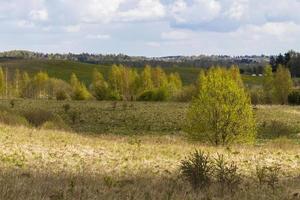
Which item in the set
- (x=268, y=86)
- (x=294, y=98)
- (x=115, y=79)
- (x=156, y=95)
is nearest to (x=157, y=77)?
(x=115, y=79)

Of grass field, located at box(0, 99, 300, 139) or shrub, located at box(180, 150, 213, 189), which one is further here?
grass field, located at box(0, 99, 300, 139)

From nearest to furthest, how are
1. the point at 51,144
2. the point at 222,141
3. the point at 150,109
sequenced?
the point at 51,144 < the point at 222,141 < the point at 150,109

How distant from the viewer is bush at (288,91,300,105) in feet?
315

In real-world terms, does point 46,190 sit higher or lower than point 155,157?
higher

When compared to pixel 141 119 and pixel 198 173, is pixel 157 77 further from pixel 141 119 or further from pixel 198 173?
pixel 198 173

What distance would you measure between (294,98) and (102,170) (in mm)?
86872

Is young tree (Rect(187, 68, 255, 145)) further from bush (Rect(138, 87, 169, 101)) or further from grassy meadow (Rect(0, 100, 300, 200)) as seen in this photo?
bush (Rect(138, 87, 169, 101))

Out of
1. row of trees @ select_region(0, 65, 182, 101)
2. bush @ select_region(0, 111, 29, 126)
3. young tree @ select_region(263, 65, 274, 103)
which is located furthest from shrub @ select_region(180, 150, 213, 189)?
young tree @ select_region(263, 65, 274, 103)

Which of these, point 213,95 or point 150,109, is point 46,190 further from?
point 150,109

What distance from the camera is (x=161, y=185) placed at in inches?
473

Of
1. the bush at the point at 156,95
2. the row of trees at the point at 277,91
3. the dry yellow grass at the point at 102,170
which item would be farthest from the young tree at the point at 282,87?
the dry yellow grass at the point at 102,170

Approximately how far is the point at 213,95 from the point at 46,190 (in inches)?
972

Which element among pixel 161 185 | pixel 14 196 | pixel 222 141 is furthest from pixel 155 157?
pixel 222 141

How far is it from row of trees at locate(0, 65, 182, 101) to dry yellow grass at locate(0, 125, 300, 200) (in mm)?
77958
